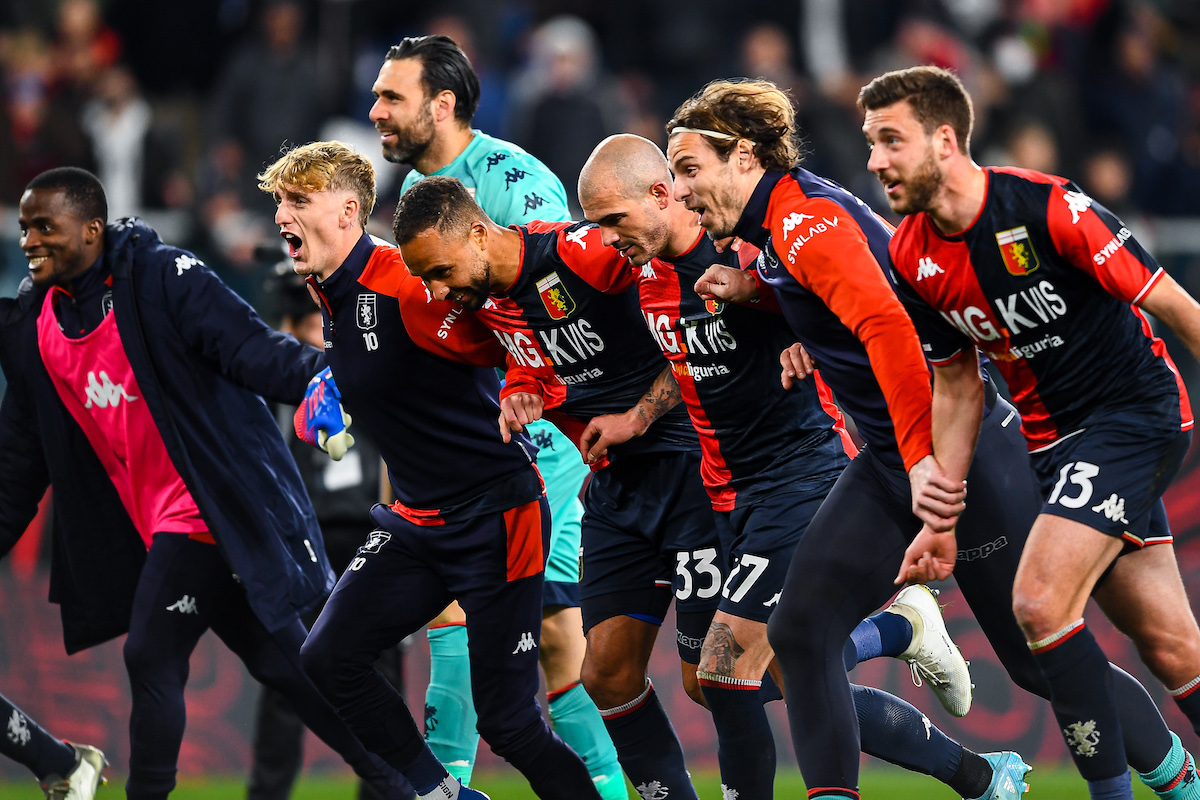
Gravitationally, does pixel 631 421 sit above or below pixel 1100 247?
below

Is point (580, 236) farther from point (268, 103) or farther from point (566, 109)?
point (268, 103)

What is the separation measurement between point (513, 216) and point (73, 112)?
23.7ft

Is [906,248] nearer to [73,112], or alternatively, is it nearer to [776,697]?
[776,697]

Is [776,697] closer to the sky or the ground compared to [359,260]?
closer to the ground

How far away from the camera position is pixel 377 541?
5551 mm

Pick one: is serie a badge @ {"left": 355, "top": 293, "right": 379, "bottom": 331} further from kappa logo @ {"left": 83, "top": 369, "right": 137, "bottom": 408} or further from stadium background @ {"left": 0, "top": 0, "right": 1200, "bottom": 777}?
stadium background @ {"left": 0, "top": 0, "right": 1200, "bottom": 777}

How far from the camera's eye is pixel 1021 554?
483 centimetres

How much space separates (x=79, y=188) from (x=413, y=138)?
1.41 m

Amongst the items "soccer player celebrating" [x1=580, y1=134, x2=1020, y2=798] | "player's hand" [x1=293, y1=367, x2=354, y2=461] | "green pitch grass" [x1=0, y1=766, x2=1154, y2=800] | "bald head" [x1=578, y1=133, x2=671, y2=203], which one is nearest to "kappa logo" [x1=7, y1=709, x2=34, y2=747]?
"player's hand" [x1=293, y1=367, x2=354, y2=461]

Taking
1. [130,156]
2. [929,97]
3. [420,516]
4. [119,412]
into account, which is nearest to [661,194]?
[929,97]

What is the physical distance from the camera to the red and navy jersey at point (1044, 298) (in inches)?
173

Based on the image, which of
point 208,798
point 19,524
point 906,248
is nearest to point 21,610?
point 208,798

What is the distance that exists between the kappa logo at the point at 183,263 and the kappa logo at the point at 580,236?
1.77 meters

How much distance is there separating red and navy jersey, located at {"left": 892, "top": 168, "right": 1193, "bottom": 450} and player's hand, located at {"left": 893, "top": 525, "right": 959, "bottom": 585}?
61cm
